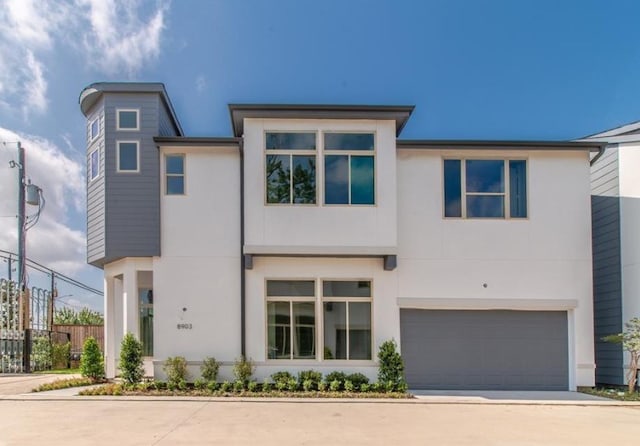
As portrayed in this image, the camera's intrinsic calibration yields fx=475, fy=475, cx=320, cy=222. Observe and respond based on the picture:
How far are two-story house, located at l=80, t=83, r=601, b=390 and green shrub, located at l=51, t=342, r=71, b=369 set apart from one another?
7.05 metres

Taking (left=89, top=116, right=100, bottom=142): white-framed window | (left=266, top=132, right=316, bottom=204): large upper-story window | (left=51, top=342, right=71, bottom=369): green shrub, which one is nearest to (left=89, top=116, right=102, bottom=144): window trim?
(left=89, top=116, right=100, bottom=142): white-framed window

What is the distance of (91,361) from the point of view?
1237 cm

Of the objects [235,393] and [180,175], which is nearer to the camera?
[235,393]

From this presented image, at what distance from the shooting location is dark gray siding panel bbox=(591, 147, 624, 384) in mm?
12531

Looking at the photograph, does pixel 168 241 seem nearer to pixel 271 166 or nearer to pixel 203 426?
pixel 271 166

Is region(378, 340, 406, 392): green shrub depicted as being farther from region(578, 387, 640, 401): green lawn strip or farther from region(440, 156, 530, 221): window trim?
region(578, 387, 640, 401): green lawn strip

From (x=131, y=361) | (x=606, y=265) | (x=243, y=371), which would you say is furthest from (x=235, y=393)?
(x=606, y=265)

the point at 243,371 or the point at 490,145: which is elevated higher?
the point at 490,145

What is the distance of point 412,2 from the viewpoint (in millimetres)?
14617

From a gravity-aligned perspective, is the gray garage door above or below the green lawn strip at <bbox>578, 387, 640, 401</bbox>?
above

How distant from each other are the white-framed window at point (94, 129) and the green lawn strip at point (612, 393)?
46.7 feet

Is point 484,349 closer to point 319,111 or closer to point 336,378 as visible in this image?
point 336,378

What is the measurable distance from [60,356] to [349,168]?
12991mm

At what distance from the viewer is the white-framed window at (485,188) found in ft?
40.8
